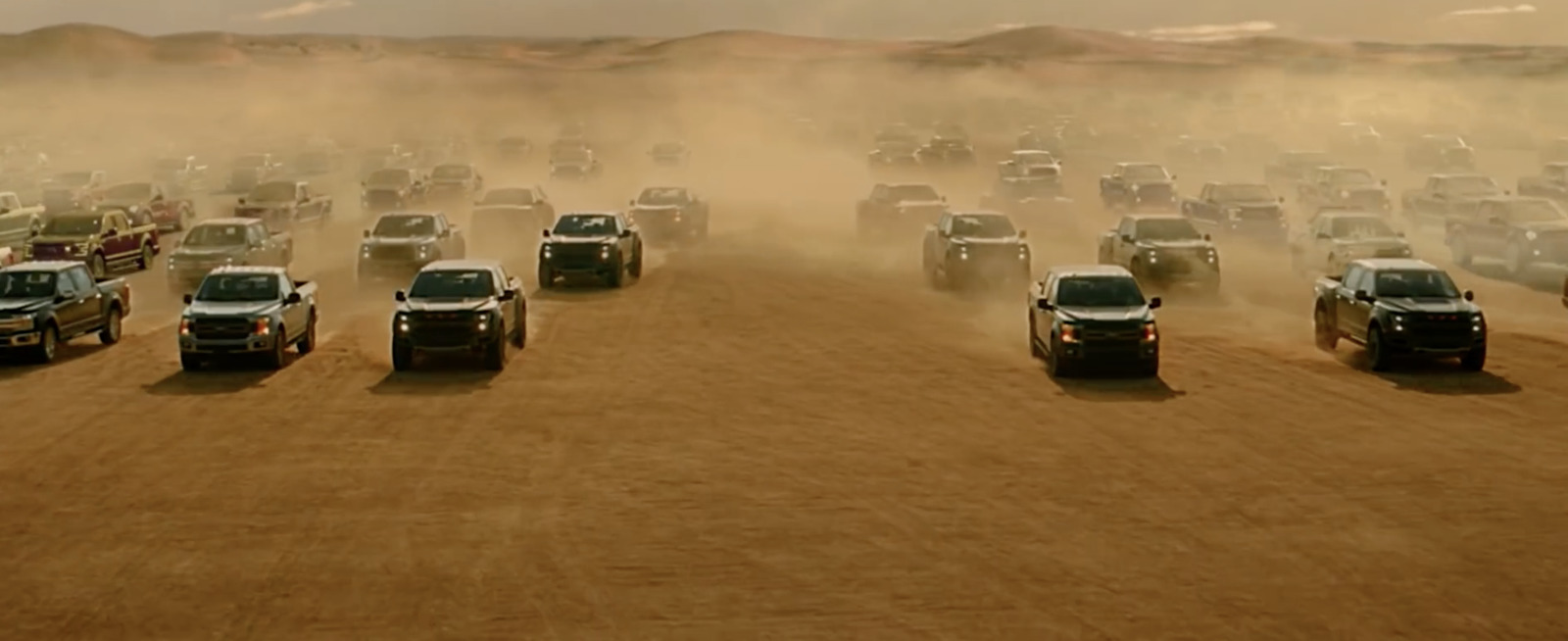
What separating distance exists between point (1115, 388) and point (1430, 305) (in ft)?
18.9

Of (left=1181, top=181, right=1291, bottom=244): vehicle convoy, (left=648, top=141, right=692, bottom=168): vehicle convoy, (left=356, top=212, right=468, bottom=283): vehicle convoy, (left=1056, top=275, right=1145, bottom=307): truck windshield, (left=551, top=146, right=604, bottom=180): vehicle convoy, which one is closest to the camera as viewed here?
(left=1056, top=275, right=1145, bottom=307): truck windshield

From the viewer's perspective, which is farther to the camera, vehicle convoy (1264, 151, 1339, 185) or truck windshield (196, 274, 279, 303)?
vehicle convoy (1264, 151, 1339, 185)

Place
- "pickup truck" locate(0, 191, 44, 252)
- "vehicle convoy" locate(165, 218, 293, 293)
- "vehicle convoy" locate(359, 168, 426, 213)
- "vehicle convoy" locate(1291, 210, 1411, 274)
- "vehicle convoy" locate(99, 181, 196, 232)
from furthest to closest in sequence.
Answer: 1. "vehicle convoy" locate(359, 168, 426, 213)
2. "vehicle convoy" locate(99, 181, 196, 232)
3. "pickup truck" locate(0, 191, 44, 252)
4. "vehicle convoy" locate(165, 218, 293, 293)
5. "vehicle convoy" locate(1291, 210, 1411, 274)

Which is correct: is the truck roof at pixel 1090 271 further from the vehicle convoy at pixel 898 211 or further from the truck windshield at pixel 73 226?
the truck windshield at pixel 73 226

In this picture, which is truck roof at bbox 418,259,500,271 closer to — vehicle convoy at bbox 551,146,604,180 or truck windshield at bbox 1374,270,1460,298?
truck windshield at bbox 1374,270,1460,298

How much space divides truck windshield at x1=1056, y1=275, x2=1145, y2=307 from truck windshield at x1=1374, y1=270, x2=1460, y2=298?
4.25 m

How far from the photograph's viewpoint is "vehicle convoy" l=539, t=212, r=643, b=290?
42.7 m

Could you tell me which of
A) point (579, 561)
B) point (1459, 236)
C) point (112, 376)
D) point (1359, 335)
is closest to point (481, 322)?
point (112, 376)

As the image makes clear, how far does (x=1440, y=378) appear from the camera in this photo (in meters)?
28.4

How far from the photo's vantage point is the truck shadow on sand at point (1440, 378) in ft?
89.6

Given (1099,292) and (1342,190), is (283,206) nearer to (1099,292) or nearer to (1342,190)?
(1099,292)

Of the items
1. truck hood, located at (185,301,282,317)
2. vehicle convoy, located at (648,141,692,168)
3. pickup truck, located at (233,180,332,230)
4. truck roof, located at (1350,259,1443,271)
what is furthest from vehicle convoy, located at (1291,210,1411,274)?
vehicle convoy, located at (648,141,692,168)

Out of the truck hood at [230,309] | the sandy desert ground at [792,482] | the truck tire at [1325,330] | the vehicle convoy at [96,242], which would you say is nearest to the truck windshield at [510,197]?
the vehicle convoy at [96,242]

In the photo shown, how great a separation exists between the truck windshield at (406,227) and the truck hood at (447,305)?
547 inches
